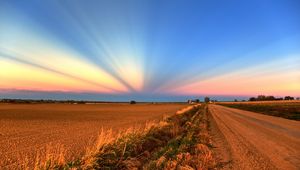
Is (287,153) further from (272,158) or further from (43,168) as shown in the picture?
(43,168)

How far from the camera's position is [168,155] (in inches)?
452

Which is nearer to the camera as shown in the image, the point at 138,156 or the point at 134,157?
the point at 134,157

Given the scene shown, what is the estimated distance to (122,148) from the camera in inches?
494

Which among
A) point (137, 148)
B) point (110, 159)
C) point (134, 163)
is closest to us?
point (134, 163)

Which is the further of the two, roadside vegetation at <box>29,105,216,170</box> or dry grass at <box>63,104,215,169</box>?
dry grass at <box>63,104,215,169</box>

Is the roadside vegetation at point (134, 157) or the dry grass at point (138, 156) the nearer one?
the roadside vegetation at point (134, 157)

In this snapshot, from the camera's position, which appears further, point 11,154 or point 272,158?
point 11,154

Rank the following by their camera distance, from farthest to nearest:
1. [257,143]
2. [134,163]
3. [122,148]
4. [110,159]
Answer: [257,143] < [122,148] < [110,159] < [134,163]

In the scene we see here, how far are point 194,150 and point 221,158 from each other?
1472mm

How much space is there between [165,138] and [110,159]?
23.3 ft

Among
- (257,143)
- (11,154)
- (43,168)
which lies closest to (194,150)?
(257,143)

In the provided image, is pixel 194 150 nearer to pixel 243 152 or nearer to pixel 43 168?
pixel 243 152

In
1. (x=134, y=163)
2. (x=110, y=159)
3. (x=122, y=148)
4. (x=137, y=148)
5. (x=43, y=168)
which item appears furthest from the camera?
(x=137, y=148)

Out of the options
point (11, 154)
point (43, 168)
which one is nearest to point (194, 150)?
point (43, 168)
